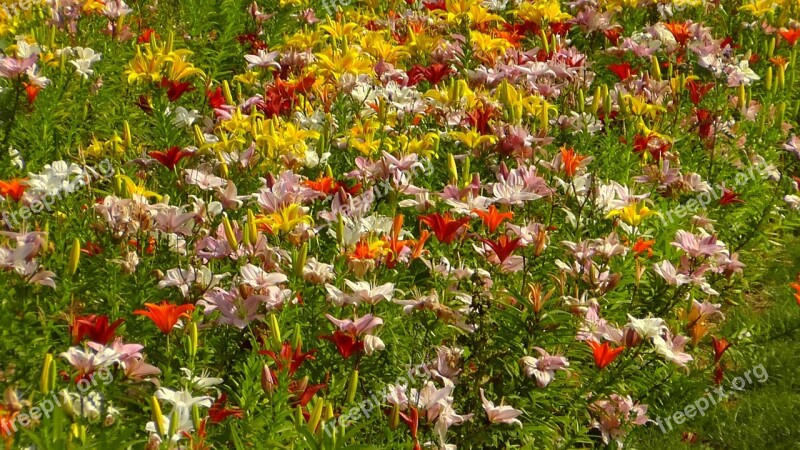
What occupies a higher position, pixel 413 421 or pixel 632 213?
pixel 413 421

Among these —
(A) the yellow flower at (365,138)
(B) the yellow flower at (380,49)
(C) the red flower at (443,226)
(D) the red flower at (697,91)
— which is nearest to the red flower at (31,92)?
(A) the yellow flower at (365,138)

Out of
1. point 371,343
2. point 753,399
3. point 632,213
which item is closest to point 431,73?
point 632,213

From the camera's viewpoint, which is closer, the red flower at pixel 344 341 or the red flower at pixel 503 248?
the red flower at pixel 344 341

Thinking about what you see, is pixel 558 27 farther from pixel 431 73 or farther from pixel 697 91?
pixel 431 73

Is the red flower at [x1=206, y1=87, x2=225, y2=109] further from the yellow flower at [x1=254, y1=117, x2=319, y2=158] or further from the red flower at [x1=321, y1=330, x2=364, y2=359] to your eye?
the red flower at [x1=321, y1=330, x2=364, y2=359]

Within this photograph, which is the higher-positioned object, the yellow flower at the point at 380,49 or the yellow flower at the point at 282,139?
the yellow flower at the point at 282,139

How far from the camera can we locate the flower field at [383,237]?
119 inches

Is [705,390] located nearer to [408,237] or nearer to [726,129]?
[408,237]

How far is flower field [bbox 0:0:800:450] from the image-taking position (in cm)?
302

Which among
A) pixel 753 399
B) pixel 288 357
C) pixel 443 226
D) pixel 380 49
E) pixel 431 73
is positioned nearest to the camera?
pixel 288 357

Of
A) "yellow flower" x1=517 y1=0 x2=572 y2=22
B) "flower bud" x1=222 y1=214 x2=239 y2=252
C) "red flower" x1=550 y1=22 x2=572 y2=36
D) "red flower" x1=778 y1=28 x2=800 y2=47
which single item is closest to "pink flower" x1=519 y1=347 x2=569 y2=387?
"flower bud" x1=222 y1=214 x2=239 y2=252

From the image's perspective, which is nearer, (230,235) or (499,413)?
(499,413)

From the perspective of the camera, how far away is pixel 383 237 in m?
3.62

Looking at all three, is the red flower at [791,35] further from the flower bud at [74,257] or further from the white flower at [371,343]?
the flower bud at [74,257]
